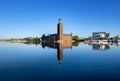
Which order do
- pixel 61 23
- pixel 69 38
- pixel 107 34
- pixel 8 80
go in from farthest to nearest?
pixel 107 34 → pixel 69 38 → pixel 61 23 → pixel 8 80

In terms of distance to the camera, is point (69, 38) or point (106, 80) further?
point (69, 38)

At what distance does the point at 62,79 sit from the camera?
10.5 m

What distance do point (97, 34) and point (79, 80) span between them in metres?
179

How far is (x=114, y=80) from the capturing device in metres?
10.2

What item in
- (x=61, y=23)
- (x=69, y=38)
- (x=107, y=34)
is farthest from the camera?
(x=107, y=34)

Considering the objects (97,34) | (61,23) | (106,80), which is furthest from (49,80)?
(97,34)

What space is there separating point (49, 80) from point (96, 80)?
10.5 ft

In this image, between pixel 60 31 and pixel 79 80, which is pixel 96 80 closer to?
pixel 79 80

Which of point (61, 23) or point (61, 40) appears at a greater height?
point (61, 23)

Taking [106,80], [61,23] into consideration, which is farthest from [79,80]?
[61,23]

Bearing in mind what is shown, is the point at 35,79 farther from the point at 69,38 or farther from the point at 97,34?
the point at 97,34

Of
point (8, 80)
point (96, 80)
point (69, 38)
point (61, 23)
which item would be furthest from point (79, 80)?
point (69, 38)

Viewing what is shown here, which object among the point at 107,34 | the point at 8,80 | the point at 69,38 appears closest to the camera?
the point at 8,80

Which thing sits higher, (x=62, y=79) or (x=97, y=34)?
(x=97, y=34)
